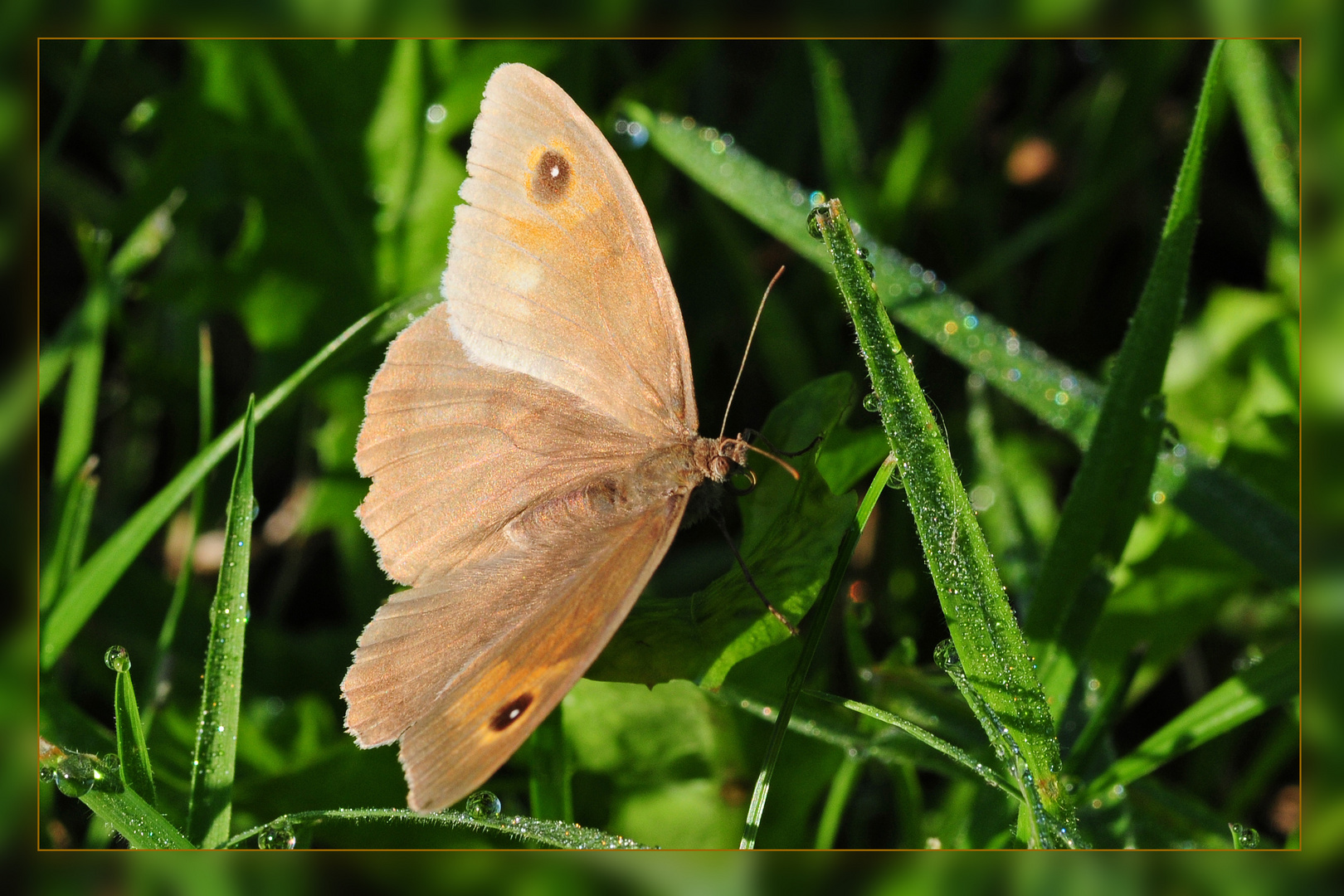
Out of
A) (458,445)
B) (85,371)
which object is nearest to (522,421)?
(458,445)

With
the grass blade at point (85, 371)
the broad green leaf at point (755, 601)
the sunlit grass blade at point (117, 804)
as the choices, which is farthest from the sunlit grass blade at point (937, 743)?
the grass blade at point (85, 371)

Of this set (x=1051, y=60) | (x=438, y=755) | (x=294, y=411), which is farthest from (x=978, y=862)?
(x=1051, y=60)

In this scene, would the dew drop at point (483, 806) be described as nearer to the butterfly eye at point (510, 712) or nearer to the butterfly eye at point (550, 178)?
the butterfly eye at point (510, 712)

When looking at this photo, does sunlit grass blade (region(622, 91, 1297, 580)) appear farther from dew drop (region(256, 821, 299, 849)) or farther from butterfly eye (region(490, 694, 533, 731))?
dew drop (region(256, 821, 299, 849))

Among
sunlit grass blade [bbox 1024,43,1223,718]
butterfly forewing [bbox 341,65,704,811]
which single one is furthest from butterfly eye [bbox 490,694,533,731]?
sunlit grass blade [bbox 1024,43,1223,718]

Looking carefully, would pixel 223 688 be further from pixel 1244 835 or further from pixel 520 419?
pixel 1244 835

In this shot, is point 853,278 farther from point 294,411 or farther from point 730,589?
point 294,411

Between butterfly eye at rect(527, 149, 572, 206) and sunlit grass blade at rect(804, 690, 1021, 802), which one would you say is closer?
sunlit grass blade at rect(804, 690, 1021, 802)
